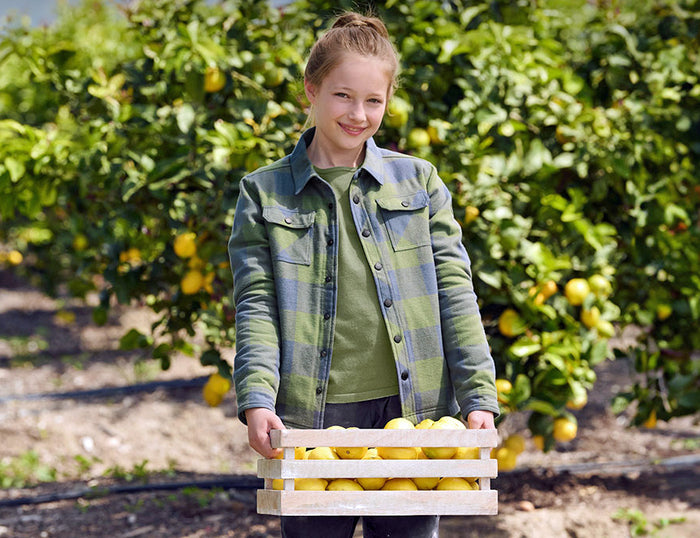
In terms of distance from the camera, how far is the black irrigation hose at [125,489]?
3.51 metres

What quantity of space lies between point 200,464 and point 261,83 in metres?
2.19

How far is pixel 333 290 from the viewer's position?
5.93ft

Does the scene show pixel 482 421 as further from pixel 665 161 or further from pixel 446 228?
pixel 665 161

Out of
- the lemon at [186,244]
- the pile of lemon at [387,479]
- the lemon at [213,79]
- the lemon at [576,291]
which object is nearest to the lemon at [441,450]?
the pile of lemon at [387,479]

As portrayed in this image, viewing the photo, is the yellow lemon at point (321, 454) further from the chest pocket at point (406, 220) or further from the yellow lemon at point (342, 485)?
the chest pocket at point (406, 220)

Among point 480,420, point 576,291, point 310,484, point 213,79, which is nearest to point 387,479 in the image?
point 310,484

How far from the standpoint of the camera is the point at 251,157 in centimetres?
280

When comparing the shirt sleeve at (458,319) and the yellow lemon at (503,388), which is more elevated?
the shirt sleeve at (458,319)

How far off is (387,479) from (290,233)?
56 cm

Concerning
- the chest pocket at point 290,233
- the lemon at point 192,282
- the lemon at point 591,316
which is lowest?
the lemon at point 591,316

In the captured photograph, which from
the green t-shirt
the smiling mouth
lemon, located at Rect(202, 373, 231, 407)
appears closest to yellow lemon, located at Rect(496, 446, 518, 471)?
lemon, located at Rect(202, 373, 231, 407)

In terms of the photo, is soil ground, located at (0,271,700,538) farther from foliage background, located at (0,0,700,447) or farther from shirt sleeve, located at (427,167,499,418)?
shirt sleeve, located at (427,167,499,418)

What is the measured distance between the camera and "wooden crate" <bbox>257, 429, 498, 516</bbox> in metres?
1.49

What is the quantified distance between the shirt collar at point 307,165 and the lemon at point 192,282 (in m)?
1.16
